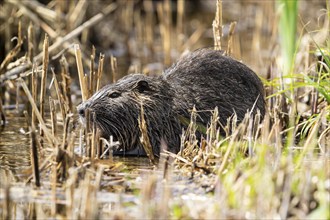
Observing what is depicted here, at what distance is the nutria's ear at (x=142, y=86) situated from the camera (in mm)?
6172

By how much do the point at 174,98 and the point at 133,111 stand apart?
1.18ft

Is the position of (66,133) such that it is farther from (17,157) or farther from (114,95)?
(114,95)

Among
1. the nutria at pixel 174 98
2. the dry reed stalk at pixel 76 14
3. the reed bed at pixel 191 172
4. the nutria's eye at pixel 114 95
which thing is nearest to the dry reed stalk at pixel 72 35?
the reed bed at pixel 191 172

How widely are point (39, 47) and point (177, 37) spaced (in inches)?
97.7

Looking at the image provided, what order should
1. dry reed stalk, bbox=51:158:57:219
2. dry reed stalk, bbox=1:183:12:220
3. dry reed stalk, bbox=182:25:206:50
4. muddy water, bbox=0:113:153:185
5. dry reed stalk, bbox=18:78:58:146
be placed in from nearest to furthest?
dry reed stalk, bbox=1:183:12:220 < dry reed stalk, bbox=51:158:57:219 < dry reed stalk, bbox=18:78:58:146 < muddy water, bbox=0:113:153:185 < dry reed stalk, bbox=182:25:206:50

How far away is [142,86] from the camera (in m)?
6.21

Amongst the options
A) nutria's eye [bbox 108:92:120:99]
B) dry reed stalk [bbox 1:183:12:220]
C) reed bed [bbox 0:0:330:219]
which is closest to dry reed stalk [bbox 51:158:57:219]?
reed bed [bbox 0:0:330:219]

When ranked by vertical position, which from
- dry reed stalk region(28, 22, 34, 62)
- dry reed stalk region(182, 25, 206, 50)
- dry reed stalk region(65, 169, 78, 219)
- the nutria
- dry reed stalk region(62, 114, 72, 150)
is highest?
dry reed stalk region(182, 25, 206, 50)

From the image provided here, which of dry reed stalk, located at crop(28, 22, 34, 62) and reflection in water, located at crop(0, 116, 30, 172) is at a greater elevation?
dry reed stalk, located at crop(28, 22, 34, 62)

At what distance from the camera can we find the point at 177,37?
12.2 m

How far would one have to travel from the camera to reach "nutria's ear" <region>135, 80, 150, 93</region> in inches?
243

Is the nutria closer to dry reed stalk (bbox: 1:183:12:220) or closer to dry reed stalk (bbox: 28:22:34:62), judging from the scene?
dry reed stalk (bbox: 28:22:34:62)

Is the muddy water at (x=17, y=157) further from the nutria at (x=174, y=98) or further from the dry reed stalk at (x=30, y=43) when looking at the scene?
the dry reed stalk at (x=30, y=43)

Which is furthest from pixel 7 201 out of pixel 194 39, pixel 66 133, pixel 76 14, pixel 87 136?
pixel 194 39
